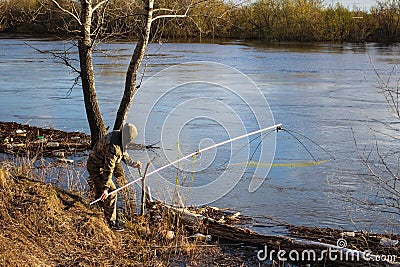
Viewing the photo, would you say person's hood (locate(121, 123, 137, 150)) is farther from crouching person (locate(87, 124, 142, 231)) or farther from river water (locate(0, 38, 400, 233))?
river water (locate(0, 38, 400, 233))

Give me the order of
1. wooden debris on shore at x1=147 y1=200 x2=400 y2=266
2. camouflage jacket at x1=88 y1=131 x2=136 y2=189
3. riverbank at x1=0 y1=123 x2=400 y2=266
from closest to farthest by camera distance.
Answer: riverbank at x1=0 y1=123 x2=400 y2=266 → wooden debris on shore at x1=147 y1=200 x2=400 y2=266 → camouflage jacket at x1=88 y1=131 x2=136 y2=189

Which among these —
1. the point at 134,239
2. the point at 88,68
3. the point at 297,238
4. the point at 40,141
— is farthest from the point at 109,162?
the point at 40,141

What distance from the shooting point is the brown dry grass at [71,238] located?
5.62m

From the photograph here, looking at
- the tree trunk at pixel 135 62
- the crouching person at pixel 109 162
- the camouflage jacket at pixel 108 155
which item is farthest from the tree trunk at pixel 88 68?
the camouflage jacket at pixel 108 155

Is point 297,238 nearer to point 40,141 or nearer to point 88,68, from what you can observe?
point 88,68

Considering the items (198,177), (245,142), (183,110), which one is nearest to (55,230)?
(198,177)

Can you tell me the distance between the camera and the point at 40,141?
40.1ft

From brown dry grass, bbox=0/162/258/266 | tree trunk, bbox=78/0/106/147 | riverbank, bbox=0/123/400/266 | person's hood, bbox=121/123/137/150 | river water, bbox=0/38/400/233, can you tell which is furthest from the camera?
tree trunk, bbox=78/0/106/147

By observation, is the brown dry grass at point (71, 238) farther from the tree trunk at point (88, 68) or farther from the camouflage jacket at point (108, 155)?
the tree trunk at point (88, 68)

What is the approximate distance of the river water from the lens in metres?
8.73

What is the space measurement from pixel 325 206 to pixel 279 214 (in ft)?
2.57

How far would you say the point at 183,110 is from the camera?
1554 centimetres

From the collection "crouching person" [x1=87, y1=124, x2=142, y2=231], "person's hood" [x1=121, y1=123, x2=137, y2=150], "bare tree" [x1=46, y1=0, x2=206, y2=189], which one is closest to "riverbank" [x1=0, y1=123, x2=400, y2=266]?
"crouching person" [x1=87, y1=124, x2=142, y2=231]

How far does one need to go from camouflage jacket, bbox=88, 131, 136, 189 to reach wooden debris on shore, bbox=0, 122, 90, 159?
4.27 meters
